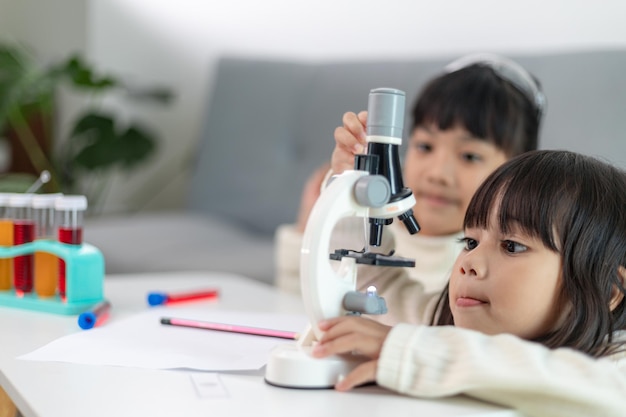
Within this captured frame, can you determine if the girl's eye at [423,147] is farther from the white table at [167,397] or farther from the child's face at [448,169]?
the white table at [167,397]

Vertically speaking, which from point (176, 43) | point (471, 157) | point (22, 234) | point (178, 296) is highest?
point (176, 43)

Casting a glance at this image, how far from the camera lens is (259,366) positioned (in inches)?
34.4

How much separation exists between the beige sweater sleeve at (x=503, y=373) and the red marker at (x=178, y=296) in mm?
577

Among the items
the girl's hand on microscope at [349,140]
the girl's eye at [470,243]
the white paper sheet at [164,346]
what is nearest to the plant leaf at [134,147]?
the white paper sheet at [164,346]

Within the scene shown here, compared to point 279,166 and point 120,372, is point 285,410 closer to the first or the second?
point 120,372

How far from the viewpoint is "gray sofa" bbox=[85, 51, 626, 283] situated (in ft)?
5.87

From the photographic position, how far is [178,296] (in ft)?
4.33

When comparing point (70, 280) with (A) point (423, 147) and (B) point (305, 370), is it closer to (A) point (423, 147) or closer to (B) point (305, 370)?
(B) point (305, 370)

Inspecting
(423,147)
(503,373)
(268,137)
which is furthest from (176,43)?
(503,373)

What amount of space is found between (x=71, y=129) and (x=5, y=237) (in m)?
2.05

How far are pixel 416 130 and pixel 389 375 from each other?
978 mm

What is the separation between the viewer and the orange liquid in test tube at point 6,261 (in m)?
1.22

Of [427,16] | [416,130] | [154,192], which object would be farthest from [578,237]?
[154,192]

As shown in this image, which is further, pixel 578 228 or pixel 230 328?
pixel 230 328
